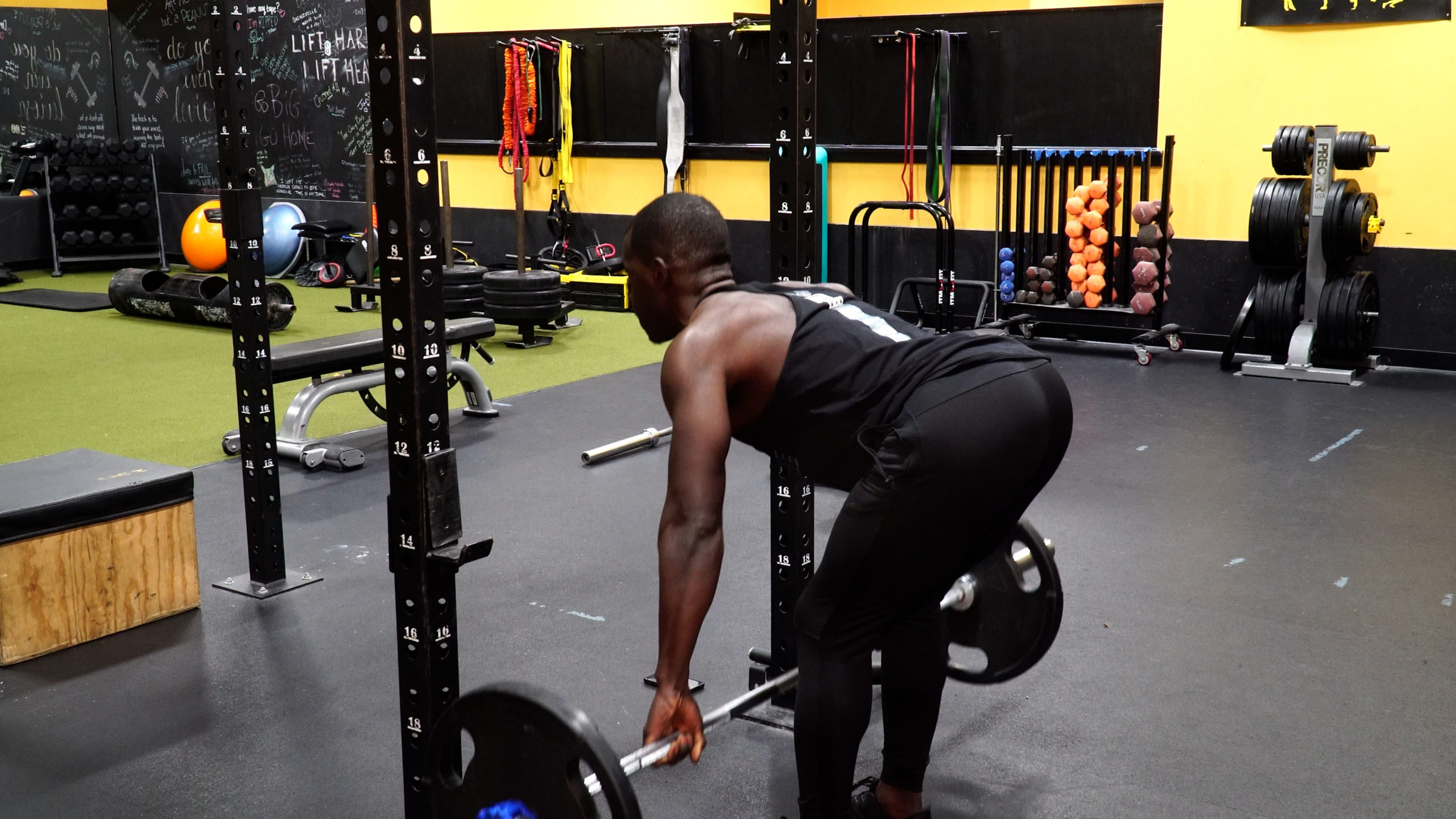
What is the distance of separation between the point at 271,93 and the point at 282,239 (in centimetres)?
132

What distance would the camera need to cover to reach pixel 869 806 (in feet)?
6.92

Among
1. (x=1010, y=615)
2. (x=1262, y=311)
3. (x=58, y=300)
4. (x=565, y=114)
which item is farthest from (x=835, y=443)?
(x=58, y=300)

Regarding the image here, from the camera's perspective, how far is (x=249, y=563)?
133 inches

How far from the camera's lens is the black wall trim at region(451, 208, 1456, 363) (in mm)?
5977

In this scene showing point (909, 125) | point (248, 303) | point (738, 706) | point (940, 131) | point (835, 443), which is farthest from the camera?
point (909, 125)

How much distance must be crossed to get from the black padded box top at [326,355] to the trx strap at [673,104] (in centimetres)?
321

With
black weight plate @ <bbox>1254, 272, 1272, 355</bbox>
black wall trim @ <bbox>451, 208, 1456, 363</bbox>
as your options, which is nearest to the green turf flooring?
black wall trim @ <bbox>451, 208, 1456, 363</bbox>

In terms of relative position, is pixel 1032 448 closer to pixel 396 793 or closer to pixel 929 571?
pixel 929 571

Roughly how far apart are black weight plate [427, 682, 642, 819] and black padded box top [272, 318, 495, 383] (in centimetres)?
272

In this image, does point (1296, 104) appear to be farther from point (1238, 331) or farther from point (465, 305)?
point (465, 305)

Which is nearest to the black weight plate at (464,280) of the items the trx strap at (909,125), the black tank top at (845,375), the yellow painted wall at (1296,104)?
the trx strap at (909,125)

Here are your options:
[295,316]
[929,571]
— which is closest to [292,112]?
[295,316]

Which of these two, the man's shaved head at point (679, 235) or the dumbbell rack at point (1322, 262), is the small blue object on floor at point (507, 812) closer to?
the man's shaved head at point (679, 235)

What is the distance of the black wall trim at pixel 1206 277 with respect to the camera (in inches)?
235
